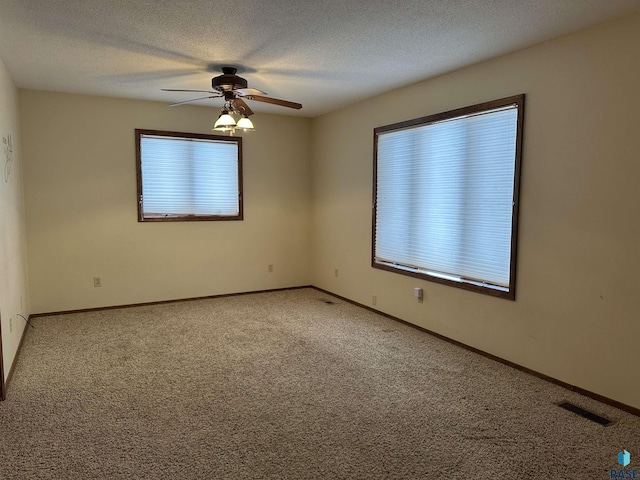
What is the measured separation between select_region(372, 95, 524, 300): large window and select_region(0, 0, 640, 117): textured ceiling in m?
0.54

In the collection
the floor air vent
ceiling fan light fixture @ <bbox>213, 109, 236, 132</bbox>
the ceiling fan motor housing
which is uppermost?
the ceiling fan motor housing

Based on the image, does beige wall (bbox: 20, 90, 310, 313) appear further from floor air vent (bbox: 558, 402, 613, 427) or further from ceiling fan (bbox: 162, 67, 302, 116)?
Result: floor air vent (bbox: 558, 402, 613, 427)

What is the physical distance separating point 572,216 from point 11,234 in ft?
15.1

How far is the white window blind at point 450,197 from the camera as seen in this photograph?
349cm

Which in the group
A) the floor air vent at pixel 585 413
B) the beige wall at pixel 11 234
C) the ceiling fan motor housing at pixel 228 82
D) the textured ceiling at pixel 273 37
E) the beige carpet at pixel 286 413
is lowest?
the beige carpet at pixel 286 413

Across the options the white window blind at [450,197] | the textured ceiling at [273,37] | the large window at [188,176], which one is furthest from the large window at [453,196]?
the large window at [188,176]

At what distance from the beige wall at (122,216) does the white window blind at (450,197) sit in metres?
1.85

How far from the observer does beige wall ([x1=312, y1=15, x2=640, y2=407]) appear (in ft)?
8.82

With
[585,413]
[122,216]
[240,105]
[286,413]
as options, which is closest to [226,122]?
[240,105]

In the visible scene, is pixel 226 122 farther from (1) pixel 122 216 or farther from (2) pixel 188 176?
(1) pixel 122 216

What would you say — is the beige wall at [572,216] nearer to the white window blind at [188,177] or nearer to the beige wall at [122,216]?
the beige wall at [122,216]

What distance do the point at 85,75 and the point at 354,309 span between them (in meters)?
3.82

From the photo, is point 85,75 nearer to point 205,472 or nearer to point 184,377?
point 184,377

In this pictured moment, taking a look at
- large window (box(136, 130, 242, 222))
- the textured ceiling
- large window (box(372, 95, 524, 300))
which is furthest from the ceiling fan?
large window (box(136, 130, 242, 222))
